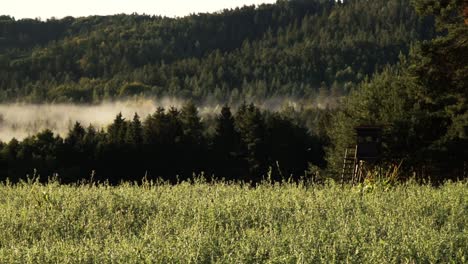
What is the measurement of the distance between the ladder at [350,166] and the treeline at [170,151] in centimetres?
2300

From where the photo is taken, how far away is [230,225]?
10.4 meters

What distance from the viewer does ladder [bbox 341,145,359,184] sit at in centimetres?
2523

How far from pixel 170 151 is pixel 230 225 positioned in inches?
2135

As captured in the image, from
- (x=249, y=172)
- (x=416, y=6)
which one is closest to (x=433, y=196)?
(x=416, y=6)

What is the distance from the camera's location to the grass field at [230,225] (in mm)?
8062

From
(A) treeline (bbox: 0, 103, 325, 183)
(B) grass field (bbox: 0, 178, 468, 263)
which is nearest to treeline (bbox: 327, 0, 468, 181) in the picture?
(B) grass field (bbox: 0, 178, 468, 263)

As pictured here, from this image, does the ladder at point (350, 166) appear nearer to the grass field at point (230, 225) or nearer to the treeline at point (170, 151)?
the grass field at point (230, 225)

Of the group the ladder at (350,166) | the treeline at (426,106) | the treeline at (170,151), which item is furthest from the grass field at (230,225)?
the treeline at (170,151)

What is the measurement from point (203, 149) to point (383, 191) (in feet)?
168

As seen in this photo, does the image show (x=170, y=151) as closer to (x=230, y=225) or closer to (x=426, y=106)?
(x=426, y=106)

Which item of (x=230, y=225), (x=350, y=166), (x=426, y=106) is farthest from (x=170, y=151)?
(x=230, y=225)

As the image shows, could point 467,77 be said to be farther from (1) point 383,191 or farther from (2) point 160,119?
(2) point 160,119

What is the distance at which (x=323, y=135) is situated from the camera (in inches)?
2835

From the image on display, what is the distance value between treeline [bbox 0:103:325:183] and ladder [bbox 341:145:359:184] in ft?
75.4
